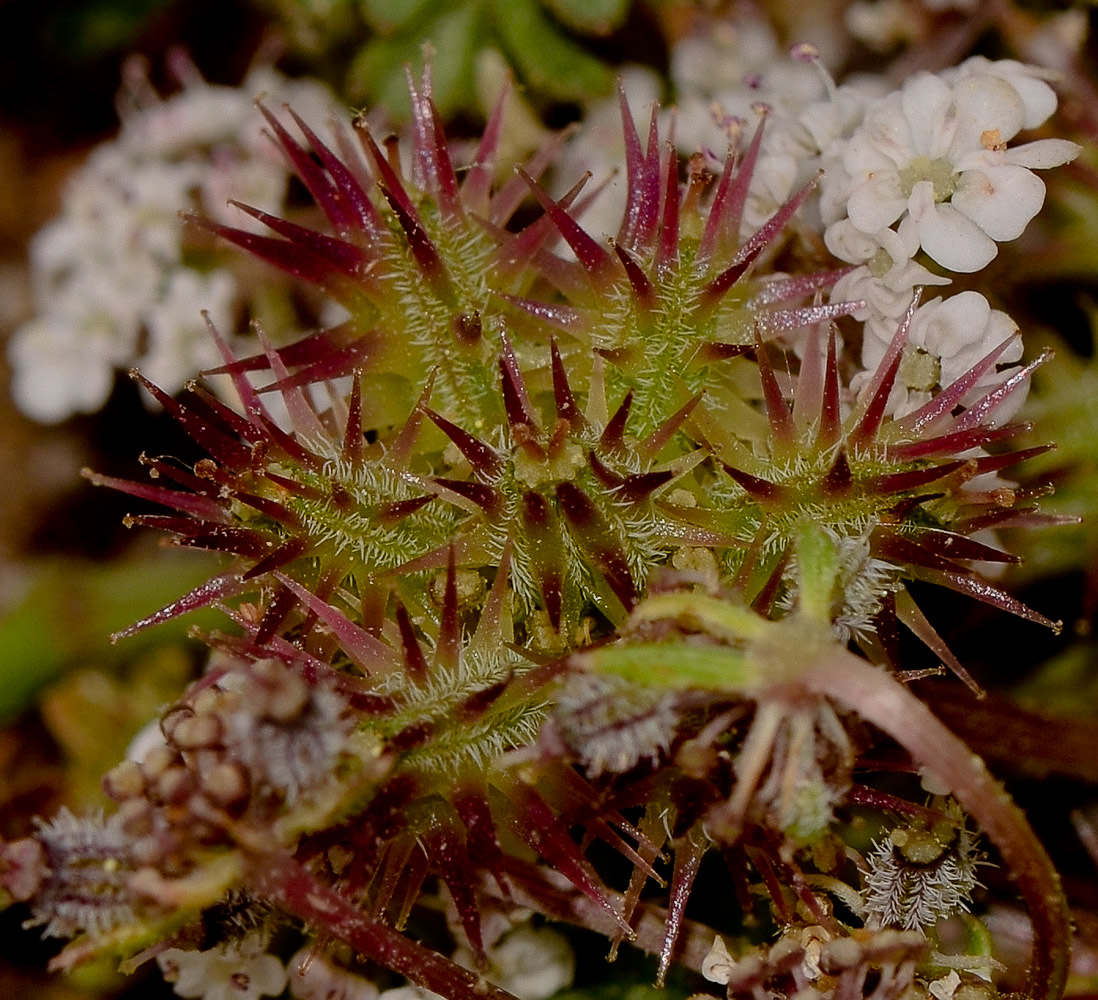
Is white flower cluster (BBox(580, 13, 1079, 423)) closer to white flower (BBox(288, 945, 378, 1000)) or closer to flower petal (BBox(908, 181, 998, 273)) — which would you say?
flower petal (BBox(908, 181, 998, 273))

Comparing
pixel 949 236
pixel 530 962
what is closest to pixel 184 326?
pixel 530 962

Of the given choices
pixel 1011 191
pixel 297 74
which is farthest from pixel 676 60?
pixel 1011 191

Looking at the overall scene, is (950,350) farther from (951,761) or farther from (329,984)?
(329,984)

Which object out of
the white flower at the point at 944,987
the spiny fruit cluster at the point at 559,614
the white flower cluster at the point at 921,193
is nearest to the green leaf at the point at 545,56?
the white flower cluster at the point at 921,193

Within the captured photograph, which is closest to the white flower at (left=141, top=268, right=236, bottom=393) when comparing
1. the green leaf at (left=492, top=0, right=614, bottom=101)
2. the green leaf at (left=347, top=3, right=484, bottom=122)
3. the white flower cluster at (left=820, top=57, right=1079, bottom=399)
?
the green leaf at (left=347, top=3, right=484, bottom=122)

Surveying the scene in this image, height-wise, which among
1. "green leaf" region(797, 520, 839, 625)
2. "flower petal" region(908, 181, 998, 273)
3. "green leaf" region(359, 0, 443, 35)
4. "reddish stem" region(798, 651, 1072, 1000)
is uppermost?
"green leaf" region(359, 0, 443, 35)

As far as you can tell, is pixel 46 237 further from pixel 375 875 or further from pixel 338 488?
pixel 375 875

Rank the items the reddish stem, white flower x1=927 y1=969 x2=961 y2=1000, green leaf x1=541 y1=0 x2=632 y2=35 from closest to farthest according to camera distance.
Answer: the reddish stem, white flower x1=927 y1=969 x2=961 y2=1000, green leaf x1=541 y1=0 x2=632 y2=35

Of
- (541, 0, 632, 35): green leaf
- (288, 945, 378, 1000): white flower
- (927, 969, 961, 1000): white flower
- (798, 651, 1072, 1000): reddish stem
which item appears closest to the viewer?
(798, 651, 1072, 1000): reddish stem
